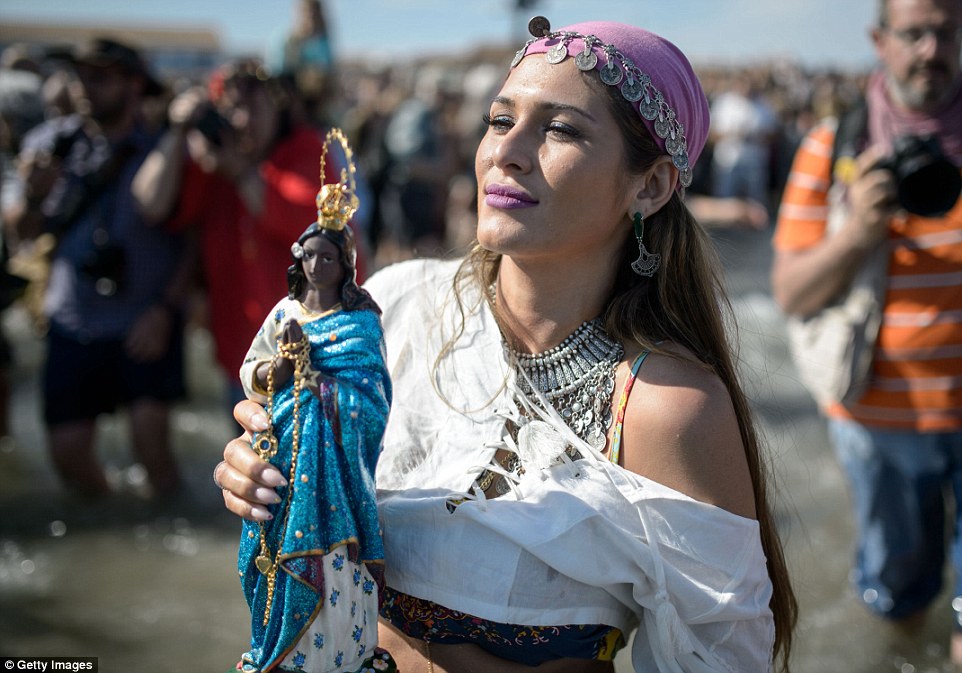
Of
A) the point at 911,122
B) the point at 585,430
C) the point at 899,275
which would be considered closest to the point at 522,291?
the point at 585,430

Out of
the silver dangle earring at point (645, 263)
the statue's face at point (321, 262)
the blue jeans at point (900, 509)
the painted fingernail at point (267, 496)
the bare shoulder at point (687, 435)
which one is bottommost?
the blue jeans at point (900, 509)

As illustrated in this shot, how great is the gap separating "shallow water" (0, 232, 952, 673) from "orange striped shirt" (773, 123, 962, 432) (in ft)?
1.12

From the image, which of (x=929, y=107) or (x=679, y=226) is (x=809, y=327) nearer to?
(x=929, y=107)

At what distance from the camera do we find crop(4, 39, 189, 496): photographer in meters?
4.19

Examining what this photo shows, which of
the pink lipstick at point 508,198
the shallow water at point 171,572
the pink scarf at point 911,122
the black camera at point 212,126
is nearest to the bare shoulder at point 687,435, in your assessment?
the pink lipstick at point 508,198

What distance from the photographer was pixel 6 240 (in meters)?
4.62

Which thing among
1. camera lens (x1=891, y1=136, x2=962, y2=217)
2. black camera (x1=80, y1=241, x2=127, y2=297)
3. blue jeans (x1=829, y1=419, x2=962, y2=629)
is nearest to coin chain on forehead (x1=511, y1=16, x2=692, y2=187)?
camera lens (x1=891, y1=136, x2=962, y2=217)

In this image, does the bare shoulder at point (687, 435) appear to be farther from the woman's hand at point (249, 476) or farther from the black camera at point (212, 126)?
the black camera at point (212, 126)

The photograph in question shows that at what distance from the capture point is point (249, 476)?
5.06 feet

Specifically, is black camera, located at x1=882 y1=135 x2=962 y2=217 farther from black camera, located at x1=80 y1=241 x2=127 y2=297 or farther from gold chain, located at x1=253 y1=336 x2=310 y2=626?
black camera, located at x1=80 y1=241 x2=127 y2=297

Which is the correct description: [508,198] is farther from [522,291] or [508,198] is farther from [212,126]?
[212,126]

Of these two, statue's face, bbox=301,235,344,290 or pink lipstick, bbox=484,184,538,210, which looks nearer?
statue's face, bbox=301,235,344,290

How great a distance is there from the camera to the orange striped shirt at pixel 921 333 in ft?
9.89

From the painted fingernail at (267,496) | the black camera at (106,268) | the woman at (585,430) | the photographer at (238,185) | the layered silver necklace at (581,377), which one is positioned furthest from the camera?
the black camera at (106,268)
